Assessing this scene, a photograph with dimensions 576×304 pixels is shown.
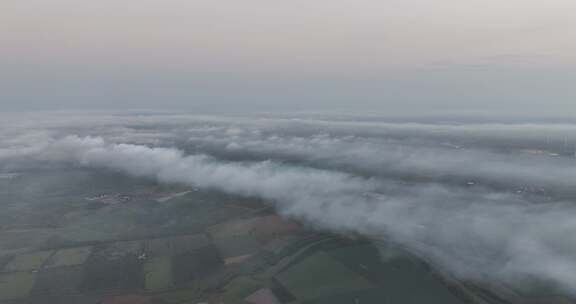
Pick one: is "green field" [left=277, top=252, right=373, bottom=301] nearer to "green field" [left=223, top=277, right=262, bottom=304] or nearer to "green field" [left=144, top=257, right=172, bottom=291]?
"green field" [left=223, top=277, right=262, bottom=304]

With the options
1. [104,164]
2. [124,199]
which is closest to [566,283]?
[124,199]

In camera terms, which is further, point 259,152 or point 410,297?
point 259,152

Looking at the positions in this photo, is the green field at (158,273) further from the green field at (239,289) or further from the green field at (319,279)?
the green field at (319,279)

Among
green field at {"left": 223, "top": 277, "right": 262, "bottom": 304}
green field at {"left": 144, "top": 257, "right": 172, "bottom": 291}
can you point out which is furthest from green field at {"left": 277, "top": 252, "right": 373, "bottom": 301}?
green field at {"left": 144, "top": 257, "right": 172, "bottom": 291}

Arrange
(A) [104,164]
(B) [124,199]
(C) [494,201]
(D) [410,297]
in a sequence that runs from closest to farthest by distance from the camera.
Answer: (D) [410,297]
(C) [494,201]
(B) [124,199]
(A) [104,164]

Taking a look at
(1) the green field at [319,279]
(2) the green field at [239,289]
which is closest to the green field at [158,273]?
(2) the green field at [239,289]

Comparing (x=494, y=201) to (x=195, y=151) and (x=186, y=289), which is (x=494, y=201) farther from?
(x=195, y=151)


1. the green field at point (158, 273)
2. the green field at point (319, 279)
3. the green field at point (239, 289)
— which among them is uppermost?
the green field at point (239, 289)

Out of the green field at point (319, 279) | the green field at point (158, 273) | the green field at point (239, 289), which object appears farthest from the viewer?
the green field at point (158, 273)
